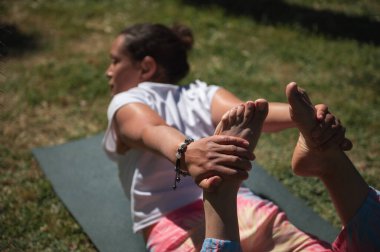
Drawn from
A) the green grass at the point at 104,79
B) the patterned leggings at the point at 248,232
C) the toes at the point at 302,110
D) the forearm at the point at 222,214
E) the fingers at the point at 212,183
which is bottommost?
the green grass at the point at 104,79

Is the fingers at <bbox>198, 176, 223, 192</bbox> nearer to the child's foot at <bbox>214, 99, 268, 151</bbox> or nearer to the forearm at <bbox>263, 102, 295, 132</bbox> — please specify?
the child's foot at <bbox>214, 99, 268, 151</bbox>

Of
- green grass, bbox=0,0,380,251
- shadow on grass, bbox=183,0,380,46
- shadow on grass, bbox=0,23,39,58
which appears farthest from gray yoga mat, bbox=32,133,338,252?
shadow on grass, bbox=183,0,380,46

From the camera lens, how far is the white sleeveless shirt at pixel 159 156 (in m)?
2.13

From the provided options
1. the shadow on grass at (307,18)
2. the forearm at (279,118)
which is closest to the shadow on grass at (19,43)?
the shadow on grass at (307,18)

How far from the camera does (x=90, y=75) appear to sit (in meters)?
4.13

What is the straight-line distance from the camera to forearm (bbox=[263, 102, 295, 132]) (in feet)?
7.02

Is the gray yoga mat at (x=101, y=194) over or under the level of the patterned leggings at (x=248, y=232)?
under

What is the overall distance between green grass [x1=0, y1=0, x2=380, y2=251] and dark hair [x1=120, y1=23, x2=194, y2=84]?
104 centimetres

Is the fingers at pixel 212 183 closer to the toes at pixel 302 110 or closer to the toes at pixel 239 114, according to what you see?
the toes at pixel 239 114

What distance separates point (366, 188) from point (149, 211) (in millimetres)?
1014

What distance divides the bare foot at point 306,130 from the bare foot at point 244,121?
0.14 metres

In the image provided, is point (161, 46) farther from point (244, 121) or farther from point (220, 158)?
point (220, 158)

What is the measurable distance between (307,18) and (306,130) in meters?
3.74

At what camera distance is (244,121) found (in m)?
1.75
